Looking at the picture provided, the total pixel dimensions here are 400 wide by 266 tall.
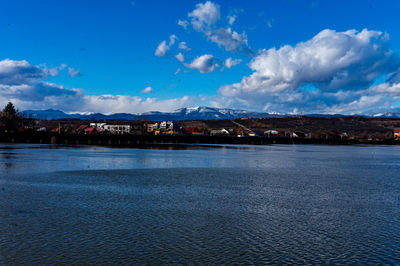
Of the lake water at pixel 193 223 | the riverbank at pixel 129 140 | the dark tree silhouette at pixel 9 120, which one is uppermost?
the dark tree silhouette at pixel 9 120

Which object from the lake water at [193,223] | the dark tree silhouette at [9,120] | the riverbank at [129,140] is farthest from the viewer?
the dark tree silhouette at [9,120]

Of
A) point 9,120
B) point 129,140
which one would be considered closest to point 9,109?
point 9,120

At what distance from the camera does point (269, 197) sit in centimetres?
2217

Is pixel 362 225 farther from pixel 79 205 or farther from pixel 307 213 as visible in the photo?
pixel 79 205

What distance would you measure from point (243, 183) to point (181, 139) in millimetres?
117925

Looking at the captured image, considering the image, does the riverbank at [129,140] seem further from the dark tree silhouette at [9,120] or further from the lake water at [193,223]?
the lake water at [193,223]

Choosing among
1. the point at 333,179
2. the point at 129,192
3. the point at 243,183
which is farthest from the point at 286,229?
the point at 333,179

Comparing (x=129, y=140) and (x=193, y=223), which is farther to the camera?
(x=129, y=140)

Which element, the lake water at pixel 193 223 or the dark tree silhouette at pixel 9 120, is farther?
the dark tree silhouette at pixel 9 120

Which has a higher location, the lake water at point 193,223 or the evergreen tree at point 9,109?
the evergreen tree at point 9,109

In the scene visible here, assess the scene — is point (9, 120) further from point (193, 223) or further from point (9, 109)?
point (193, 223)

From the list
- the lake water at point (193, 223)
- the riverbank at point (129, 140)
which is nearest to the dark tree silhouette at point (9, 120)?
the riverbank at point (129, 140)

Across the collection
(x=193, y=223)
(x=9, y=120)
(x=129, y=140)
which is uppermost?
(x=9, y=120)

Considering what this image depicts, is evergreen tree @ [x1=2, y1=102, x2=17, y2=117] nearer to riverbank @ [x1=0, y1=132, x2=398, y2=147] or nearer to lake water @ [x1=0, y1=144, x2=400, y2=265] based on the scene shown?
riverbank @ [x1=0, y1=132, x2=398, y2=147]
